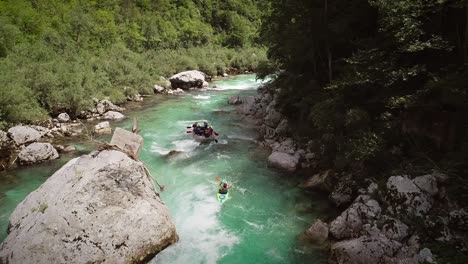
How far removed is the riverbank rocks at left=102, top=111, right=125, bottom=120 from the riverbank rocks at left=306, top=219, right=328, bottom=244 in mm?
15013

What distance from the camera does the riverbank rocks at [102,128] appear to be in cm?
1667

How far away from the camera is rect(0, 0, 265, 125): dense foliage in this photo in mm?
18047

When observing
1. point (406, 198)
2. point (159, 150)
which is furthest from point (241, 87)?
point (406, 198)

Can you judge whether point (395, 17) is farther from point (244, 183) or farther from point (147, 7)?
point (147, 7)

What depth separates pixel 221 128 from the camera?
17797mm

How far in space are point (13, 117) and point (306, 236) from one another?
49.2ft

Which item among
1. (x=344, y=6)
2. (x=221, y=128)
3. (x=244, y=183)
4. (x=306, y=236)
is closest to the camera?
(x=306, y=236)

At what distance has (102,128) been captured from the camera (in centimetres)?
1694

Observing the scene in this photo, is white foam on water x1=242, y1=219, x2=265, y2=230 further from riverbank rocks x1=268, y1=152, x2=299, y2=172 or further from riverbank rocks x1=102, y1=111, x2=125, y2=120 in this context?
riverbank rocks x1=102, y1=111, x2=125, y2=120

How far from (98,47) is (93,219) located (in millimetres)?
29533

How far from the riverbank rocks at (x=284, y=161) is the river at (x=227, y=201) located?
33 centimetres

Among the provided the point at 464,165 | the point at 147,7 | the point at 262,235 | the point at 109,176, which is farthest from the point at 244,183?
the point at 147,7

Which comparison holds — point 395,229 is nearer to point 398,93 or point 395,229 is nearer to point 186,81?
point 398,93

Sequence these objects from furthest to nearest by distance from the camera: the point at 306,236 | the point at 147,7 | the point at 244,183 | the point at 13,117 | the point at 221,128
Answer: the point at 147,7
the point at 221,128
the point at 13,117
the point at 244,183
the point at 306,236
